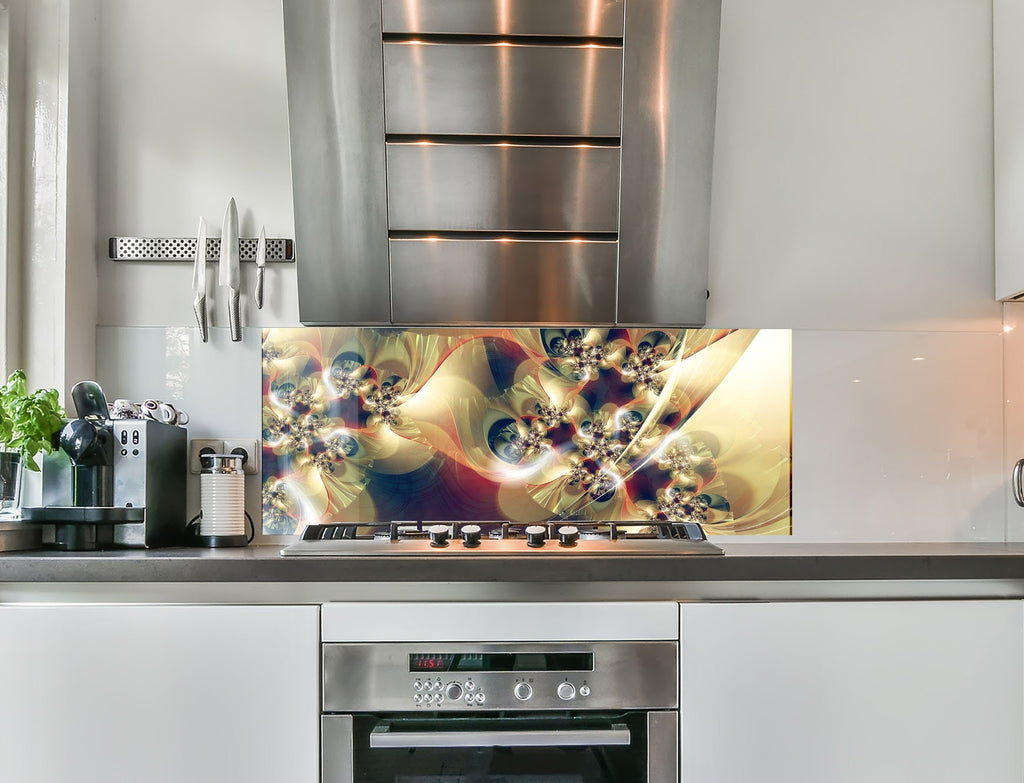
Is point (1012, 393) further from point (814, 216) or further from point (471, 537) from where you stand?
point (471, 537)

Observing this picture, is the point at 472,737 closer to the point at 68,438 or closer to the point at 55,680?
the point at 55,680

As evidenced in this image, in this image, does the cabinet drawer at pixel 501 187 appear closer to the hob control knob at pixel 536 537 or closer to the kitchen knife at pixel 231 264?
the kitchen knife at pixel 231 264

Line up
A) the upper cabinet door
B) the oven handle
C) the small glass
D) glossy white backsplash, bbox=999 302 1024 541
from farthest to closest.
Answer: glossy white backsplash, bbox=999 302 1024 541, the upper cabinet door, the small glass, the oven handle

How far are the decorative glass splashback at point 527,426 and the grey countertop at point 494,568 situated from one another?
545mm

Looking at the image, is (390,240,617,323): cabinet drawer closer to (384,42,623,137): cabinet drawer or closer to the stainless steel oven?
(384,42,623,137): cabinet drawer

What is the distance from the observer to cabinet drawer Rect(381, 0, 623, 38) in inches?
71.7

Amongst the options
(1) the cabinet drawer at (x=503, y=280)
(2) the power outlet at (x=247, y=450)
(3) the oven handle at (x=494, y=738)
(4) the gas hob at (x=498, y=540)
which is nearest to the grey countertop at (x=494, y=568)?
(4) the gas hob at (x=498, y=540)

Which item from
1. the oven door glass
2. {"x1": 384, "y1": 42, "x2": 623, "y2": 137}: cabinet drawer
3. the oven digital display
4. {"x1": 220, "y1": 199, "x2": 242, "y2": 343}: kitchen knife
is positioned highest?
{"x1": 384, "y1": 42, "x2": 623, "y2": 137}: cabinet drawer

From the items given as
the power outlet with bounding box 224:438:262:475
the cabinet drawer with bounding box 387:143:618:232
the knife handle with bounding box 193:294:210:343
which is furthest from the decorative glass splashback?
the cabinet drawer with bounding box 387:143:618:232

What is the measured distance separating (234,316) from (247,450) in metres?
0.33

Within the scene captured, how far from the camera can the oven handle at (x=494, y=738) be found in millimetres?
1441

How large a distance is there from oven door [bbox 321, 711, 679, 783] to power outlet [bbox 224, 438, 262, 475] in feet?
2.50

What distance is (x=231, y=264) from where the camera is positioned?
202 cm

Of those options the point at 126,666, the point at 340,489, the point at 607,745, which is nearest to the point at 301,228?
the point at 340,489
